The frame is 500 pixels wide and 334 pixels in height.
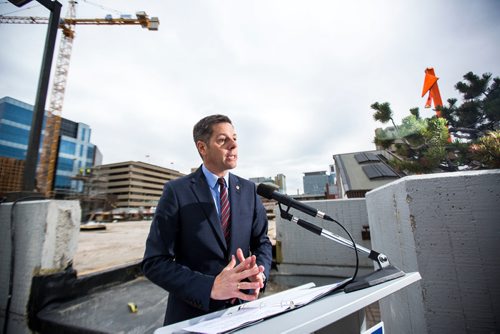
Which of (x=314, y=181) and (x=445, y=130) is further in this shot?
(x=314, y=181)

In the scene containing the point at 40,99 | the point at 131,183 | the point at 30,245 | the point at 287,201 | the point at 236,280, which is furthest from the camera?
the point at 131,183

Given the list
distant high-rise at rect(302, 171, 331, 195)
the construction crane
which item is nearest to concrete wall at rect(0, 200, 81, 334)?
the construction crane

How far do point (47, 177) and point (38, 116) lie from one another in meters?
48.0

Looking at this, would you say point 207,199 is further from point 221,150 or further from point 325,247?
point 325,247

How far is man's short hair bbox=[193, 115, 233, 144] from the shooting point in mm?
1657

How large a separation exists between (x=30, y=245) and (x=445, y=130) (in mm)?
10851

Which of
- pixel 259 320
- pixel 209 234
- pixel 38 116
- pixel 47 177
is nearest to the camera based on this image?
pixel 259 320

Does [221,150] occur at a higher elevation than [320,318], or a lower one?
higher

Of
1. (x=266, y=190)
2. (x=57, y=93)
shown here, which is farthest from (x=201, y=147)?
(x=57, y=93)

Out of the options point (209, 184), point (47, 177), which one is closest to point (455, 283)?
point (209, 184)

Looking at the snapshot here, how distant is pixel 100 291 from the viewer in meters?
3.85

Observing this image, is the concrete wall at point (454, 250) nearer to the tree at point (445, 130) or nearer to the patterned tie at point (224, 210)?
the patterned tie at point (224, 210)

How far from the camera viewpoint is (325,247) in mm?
5562

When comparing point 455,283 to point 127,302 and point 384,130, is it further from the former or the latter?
point 384,130
